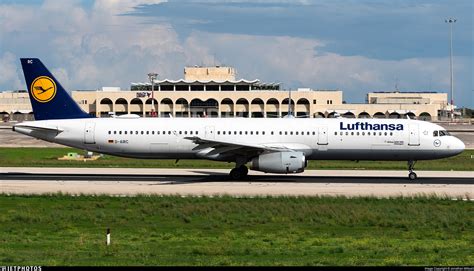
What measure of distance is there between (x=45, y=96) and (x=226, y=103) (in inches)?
4644

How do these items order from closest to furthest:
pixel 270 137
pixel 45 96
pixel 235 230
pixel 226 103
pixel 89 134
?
pixel 235 230 < pixel 270 137 < pixel 89 134 < pixel 45 96 < pixel 226 103

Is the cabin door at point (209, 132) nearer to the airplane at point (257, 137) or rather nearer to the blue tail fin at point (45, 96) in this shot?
the airplane at point (257, 137)

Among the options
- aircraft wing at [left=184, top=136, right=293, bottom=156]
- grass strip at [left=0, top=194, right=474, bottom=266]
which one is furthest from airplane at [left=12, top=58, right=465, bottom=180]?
grass strip at [left=0, top=194, right=474, bottom=266]

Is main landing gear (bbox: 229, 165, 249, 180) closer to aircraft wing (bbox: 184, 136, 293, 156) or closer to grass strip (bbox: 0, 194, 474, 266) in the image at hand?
aircraft wing (bbox: 184, 136, 293, 156)

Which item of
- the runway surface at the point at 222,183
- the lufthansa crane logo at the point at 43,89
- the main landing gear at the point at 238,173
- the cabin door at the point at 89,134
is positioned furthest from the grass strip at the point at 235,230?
the lufthansa crane logo at the point at 43,89

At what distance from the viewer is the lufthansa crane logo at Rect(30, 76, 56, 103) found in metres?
45.0

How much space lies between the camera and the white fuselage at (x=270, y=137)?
43.4 m

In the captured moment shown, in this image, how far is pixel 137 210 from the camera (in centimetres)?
2958

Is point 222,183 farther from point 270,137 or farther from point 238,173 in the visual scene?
point 270,137

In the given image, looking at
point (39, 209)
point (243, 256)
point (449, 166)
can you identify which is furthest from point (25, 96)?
point (243, 256)

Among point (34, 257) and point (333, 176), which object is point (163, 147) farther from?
point (34, 257)

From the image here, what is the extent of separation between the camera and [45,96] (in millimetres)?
44969

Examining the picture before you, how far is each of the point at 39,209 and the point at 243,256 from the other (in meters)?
12.5

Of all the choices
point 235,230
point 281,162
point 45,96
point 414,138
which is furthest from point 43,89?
point 235,230
